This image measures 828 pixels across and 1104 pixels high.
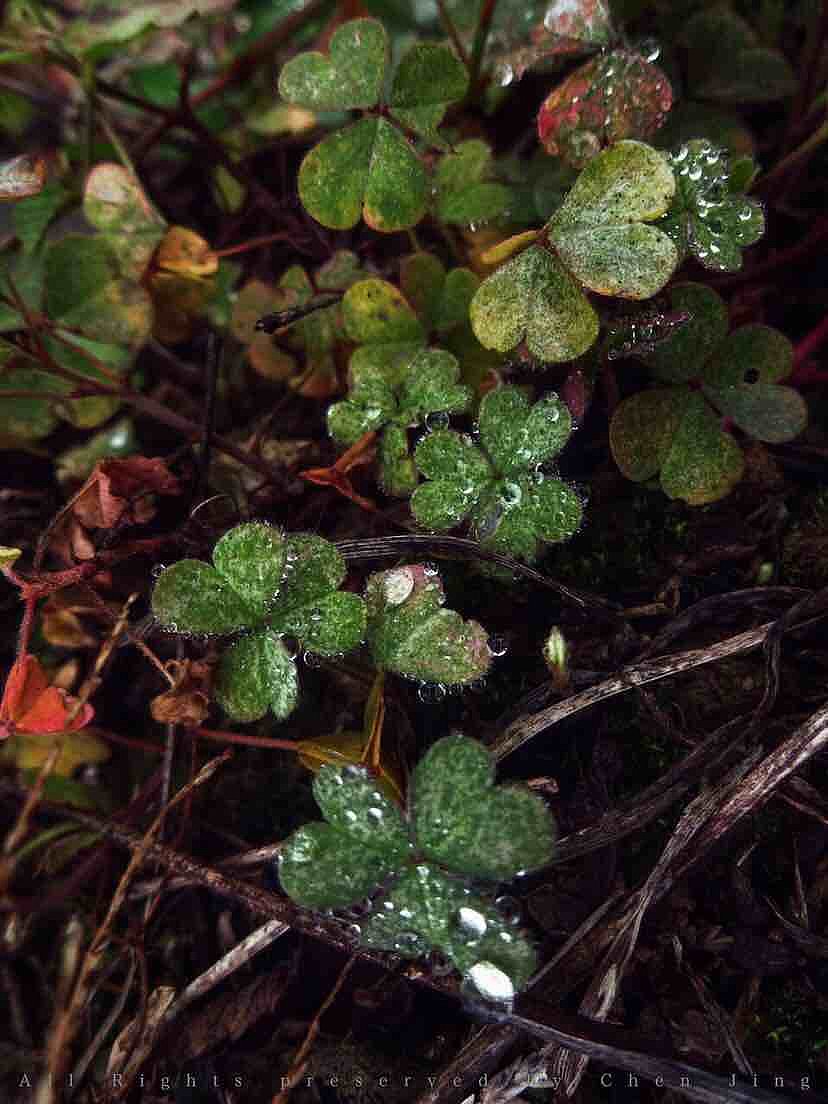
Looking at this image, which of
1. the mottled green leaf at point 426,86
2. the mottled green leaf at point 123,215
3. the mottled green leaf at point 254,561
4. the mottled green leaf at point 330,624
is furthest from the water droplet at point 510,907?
the mottled green leaf at point 123,215

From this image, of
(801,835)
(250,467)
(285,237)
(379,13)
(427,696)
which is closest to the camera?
(801,835)

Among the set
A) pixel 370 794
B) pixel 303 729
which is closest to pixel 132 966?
pixel 303 729

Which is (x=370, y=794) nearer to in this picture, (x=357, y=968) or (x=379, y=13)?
(x=357, y=968)

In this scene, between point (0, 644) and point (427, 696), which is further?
point (0, 644)

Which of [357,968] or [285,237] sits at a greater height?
[285,237]

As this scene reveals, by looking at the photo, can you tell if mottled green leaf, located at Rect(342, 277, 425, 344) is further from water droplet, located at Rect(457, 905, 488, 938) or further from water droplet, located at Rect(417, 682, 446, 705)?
water droplet, located at Rect(457, 905, 488, 938)

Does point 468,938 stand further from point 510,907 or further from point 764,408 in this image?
point 764,408

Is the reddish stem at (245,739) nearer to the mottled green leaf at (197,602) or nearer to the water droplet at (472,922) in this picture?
the mottled green leaf at (197,602)
